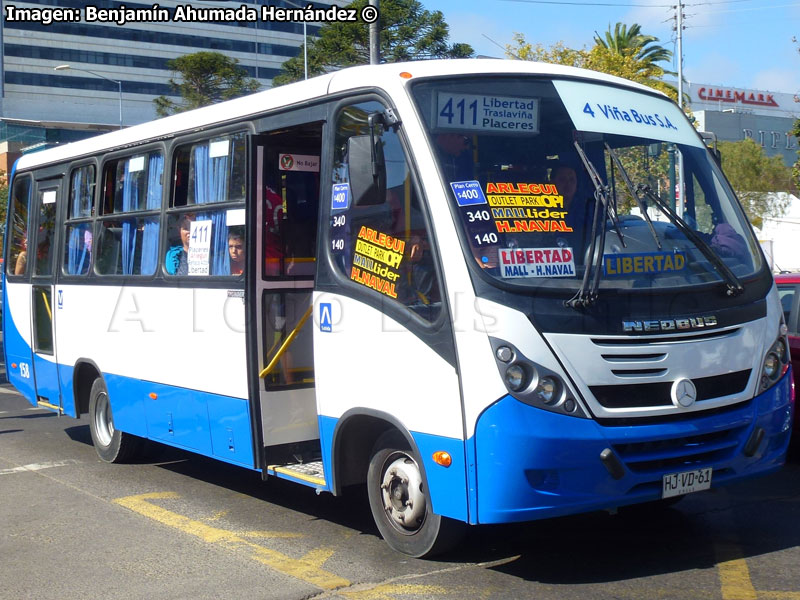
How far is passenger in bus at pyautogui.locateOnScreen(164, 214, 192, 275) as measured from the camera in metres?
7.91

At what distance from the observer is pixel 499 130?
5730 millimetres

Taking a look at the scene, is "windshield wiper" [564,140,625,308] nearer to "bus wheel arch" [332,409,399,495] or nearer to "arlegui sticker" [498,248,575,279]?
"arlegui sticker" [498,248,575,279]

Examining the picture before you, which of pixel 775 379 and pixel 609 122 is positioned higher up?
pixel 609 122

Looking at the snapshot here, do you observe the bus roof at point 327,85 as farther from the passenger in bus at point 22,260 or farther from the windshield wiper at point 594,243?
the passenger in bus at point 22,260

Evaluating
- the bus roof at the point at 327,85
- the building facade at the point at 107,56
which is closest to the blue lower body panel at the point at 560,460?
the bus roof at the point at 327,85

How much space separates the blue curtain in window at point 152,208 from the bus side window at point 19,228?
321cm

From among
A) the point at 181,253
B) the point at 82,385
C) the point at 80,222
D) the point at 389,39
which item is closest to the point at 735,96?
the point at 389,39

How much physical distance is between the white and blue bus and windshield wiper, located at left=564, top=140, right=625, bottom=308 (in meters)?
0.01

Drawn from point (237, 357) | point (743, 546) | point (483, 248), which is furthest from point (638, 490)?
point (237, 357)

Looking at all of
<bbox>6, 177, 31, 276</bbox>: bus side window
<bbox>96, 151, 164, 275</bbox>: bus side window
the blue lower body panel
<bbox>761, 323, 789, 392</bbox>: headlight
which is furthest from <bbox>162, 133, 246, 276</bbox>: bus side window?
<bbox>6, 177, 31, 276</bbox>: bus side window

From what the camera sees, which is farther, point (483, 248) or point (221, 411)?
point (221, 411)

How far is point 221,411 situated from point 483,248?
9.41ft

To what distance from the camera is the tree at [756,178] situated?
46469mm

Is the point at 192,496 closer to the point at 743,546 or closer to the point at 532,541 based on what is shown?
the point at 532,541
